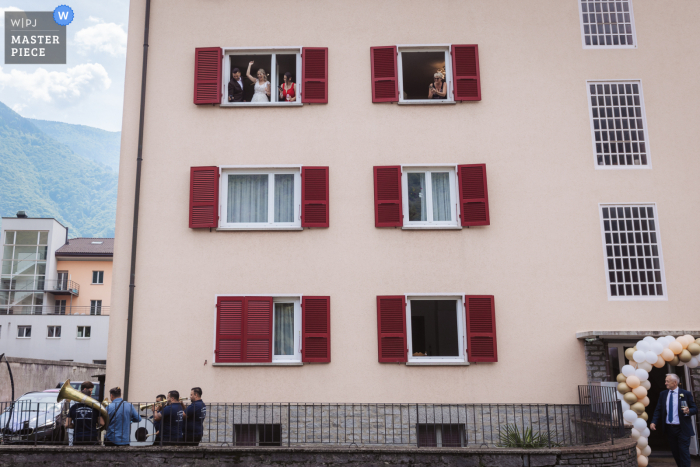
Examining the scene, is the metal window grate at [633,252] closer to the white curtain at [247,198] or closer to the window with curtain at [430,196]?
the window with curtain at [430,196]

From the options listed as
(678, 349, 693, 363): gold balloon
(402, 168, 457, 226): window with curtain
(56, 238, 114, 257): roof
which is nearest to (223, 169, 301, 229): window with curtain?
(402, 168, 457, 226): window with curtain

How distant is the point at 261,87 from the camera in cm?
1449

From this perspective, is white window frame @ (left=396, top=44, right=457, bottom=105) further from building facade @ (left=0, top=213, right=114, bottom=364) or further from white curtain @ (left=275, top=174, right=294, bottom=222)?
building facade @ (left=0, top=213, right=114, bottom=364)

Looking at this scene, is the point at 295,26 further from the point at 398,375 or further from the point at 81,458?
the point at 81,458

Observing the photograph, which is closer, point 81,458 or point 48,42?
point 81,458

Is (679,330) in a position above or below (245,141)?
below

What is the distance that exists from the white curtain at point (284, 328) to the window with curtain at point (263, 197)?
1.92 metres

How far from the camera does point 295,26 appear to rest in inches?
575

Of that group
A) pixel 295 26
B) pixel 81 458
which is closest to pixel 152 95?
pixel 295 26

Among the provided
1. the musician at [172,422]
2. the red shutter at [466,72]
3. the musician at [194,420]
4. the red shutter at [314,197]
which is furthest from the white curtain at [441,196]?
the musician at [172,422]

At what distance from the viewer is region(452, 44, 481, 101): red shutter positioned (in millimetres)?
14141

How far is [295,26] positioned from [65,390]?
945 centimetres

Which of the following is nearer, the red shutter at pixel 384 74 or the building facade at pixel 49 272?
the red shutter at pixel 384 74

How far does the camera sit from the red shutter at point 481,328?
12898 millimetres
